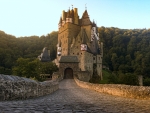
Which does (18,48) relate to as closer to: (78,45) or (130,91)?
(78,45)

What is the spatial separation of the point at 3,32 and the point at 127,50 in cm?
6768

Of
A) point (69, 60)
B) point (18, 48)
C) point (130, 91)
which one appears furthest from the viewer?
point (18, 48)

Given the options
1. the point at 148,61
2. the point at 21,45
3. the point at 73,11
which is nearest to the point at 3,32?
the point at 21,45

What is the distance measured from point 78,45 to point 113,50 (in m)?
50.8

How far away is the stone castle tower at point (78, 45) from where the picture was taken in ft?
183

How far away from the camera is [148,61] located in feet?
297

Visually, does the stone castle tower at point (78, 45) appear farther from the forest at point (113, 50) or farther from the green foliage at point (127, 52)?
the green foliage at point (127, 52)

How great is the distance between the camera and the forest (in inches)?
3441

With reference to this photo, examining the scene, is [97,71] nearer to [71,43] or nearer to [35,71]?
[71,43]

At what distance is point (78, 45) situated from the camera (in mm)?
61062

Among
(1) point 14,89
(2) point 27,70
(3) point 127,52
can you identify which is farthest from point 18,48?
(1) point 14,89

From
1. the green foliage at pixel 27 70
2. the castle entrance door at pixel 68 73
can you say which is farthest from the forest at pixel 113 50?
the green foliage at pixel 27 70

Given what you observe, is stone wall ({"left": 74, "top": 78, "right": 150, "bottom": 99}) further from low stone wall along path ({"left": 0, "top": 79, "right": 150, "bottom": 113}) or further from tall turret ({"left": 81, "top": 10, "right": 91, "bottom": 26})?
tall turret ({"left": 81, "top": 10, "right": 91, "bottom": 26})

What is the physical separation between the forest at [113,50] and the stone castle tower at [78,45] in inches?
748
